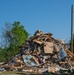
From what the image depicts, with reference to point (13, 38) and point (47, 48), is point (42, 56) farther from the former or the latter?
point (13, 38)

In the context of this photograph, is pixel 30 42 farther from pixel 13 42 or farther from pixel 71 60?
pixel 13 42

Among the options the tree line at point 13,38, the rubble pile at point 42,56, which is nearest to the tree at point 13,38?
the tree line at point 13,38

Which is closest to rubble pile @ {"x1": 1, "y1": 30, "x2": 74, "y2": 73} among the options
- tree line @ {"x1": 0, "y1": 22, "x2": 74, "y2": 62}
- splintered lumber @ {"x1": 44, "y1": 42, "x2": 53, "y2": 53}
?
splintered lumber @ {"x1": 44, "y1": 42, "x2": 53, "y2": 53}

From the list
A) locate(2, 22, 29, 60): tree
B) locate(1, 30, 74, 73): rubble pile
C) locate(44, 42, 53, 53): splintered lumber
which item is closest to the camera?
locate(1, 30, 74, 73): rubble pile

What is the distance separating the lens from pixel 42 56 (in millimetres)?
27781

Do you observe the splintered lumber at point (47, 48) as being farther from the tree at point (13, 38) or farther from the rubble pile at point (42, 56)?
the tree at point (13, 38)

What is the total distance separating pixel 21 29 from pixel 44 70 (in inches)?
1341

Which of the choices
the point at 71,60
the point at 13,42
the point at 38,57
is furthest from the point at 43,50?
the point at 13,42

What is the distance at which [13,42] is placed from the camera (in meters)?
57.9

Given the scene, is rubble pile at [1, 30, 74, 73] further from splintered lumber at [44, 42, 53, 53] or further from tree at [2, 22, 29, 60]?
tree at [2, 22, 29, 60]

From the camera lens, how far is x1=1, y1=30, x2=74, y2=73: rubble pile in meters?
26.2

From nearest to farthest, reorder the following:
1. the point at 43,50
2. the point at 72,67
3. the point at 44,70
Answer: the point at 44,70, the point at 72,67, the point at 43,50

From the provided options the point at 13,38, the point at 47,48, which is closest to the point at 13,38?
the point at 13,38

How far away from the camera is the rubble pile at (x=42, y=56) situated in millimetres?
26250
